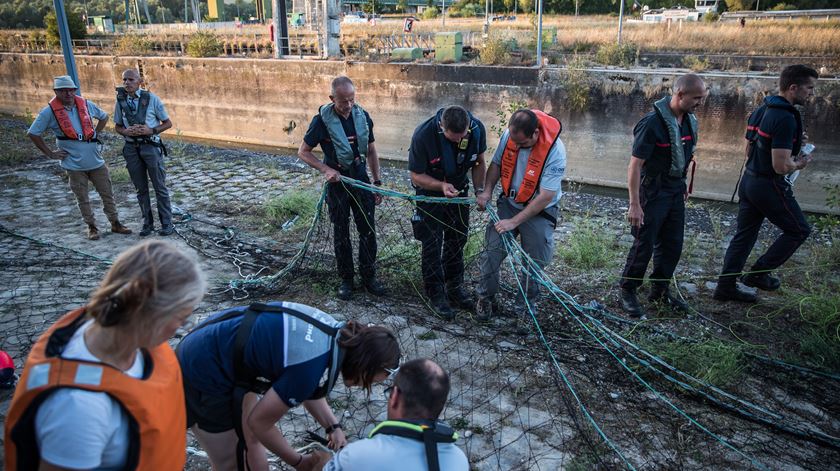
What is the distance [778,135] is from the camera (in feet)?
14.2

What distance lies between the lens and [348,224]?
4.76 meters

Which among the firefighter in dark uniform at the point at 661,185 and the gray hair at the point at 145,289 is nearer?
the gray hair at the point at 145,289

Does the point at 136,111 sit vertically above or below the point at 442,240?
above

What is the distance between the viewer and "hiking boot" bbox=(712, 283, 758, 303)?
4.74 metres

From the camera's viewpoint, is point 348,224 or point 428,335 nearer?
point 428,335

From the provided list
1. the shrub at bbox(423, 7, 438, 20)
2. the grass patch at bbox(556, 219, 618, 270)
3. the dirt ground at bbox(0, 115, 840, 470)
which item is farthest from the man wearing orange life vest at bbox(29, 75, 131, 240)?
the shrub at bbox(423, 7, 438, 20)

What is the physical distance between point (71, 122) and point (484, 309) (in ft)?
16.2

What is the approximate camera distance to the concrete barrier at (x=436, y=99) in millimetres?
12625

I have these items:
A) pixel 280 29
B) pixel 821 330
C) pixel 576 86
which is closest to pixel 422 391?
pixel 821 330

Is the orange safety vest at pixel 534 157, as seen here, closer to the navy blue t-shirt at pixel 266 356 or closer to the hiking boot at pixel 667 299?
the hiking boot at pixel 667 299

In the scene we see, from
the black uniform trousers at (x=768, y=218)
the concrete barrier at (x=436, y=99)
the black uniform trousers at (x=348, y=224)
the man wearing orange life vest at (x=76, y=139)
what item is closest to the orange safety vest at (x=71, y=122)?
the man wearing orange life vest at (x=76, y=139)

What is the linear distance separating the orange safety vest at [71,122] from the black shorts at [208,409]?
5008 mm

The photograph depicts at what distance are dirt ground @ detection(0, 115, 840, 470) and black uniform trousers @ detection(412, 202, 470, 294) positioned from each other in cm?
31

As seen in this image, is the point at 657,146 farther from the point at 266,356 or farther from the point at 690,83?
the point at 266,356
